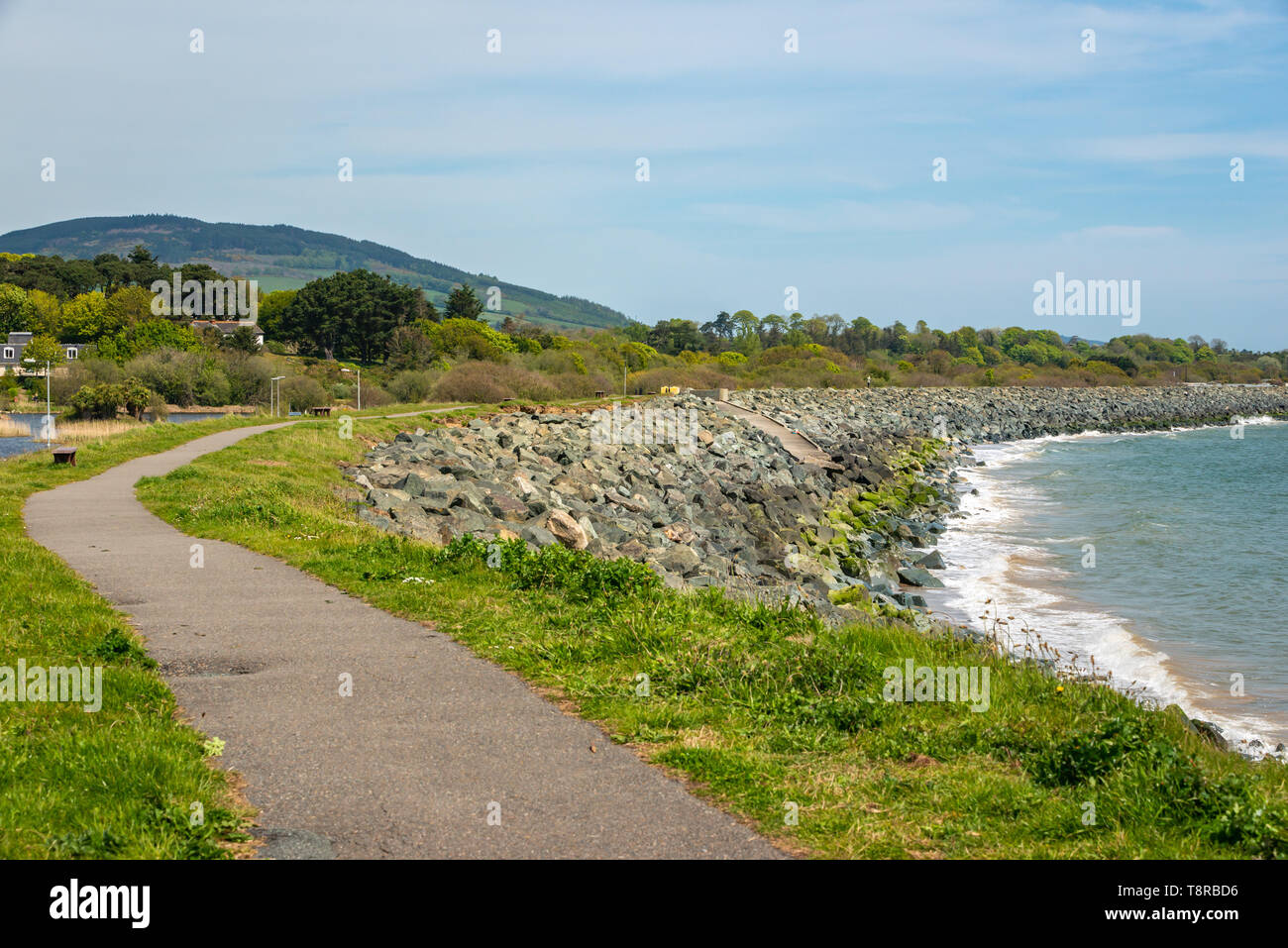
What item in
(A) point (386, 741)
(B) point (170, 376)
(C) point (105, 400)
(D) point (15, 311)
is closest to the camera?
(A) point (386, 741)

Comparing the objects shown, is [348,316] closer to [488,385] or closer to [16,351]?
[16,351]

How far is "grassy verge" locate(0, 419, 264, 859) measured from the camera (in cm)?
429

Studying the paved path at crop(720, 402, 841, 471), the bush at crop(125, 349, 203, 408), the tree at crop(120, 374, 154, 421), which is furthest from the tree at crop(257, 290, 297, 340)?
the paved path at crop(720, 402, 841, 471)

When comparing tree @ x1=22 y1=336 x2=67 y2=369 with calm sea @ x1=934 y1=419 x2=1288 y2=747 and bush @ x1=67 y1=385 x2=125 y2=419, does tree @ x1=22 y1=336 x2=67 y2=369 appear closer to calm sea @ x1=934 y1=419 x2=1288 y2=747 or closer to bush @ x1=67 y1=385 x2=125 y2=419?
bush @ x1=67 y1=385 x2=125 y2=419

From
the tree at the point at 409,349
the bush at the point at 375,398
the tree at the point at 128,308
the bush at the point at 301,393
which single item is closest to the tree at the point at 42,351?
the tree at the point at 128,308

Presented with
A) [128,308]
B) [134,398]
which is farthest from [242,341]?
[134,398]

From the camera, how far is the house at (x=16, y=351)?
8975 centimetres

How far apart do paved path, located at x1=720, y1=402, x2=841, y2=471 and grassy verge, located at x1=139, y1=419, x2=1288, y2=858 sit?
89.5 feet

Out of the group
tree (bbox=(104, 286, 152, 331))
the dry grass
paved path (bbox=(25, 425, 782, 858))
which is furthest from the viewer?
tree (bbox=(104, 286, 152, 331))

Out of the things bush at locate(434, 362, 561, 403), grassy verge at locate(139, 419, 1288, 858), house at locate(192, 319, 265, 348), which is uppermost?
house at locate(192, 319, 265, 348)

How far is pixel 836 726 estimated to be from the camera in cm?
626

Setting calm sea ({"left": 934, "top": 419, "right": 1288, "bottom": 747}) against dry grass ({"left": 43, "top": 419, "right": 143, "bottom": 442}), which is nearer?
calm sea ({"left": 934, "top": 419, "right": 1288, "bottom": 747})

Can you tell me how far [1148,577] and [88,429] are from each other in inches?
1398
